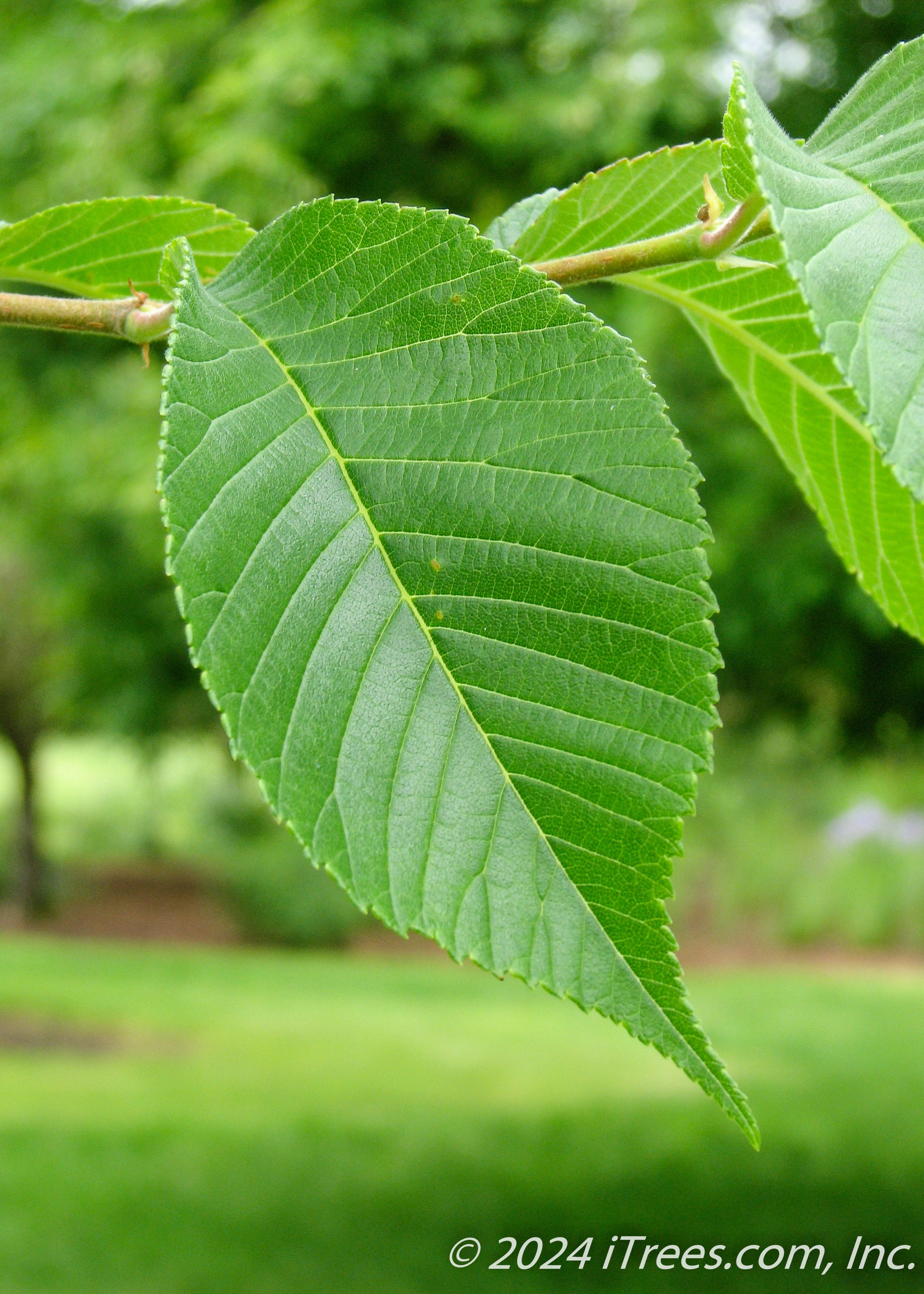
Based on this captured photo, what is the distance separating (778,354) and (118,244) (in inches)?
13.9

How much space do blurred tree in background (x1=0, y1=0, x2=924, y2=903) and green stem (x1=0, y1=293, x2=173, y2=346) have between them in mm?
3910

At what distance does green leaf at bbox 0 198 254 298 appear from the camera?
2.21ft

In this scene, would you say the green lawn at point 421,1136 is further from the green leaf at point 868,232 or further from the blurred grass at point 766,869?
the green leaf at point 868,232

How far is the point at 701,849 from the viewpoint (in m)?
10.9

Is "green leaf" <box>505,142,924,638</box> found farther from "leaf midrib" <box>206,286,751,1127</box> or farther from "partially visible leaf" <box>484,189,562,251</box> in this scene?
"leaf midrib" <box>206,286,751,1127</box>

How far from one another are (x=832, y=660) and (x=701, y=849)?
20.8 ft

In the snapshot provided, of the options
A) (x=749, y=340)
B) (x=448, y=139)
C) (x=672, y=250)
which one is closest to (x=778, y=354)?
(x=749, y=340)

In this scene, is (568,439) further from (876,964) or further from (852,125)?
(876,964)

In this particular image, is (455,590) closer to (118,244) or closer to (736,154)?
(736,154)

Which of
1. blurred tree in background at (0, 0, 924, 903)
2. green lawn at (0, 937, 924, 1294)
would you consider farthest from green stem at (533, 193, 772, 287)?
green lawn at (0, 937, 924, 1294)

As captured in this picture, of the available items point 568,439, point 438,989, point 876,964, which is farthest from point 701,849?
point 568,439

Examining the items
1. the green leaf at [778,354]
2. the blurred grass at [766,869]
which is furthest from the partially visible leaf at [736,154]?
the blurred grass at [766,869]

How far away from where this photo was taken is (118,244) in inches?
27.5

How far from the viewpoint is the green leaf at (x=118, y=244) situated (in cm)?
67
